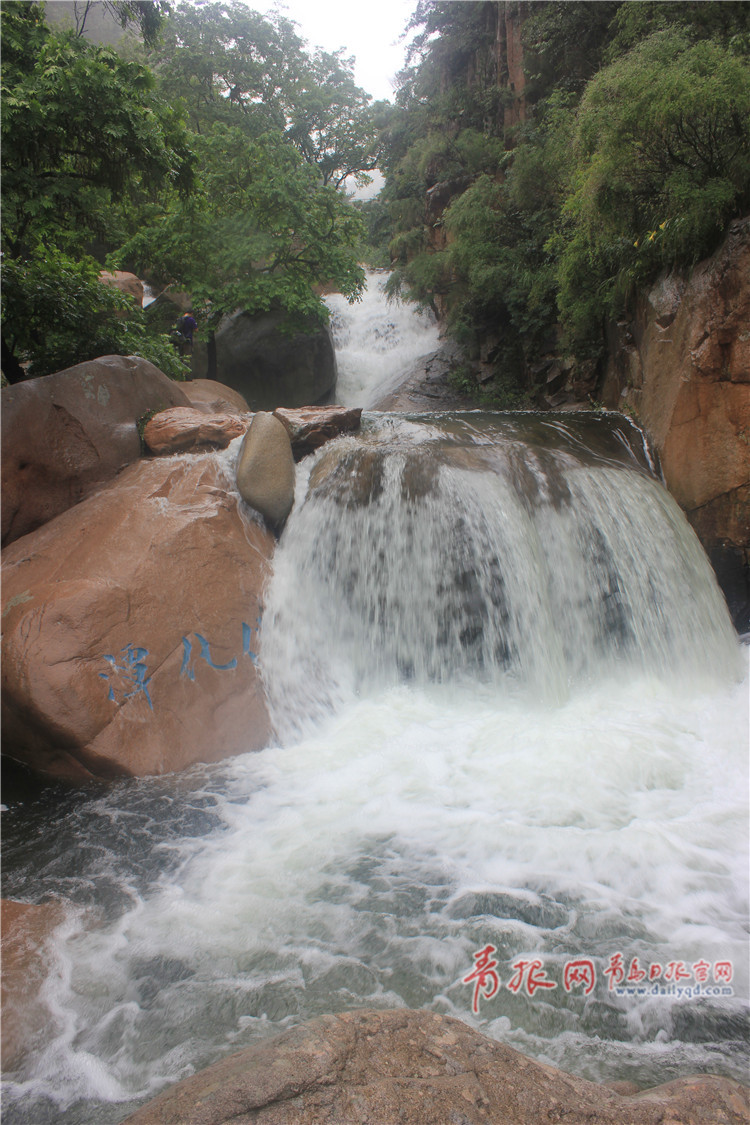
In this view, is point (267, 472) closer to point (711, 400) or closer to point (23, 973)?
point (23, 973)

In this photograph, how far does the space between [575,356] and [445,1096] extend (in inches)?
422

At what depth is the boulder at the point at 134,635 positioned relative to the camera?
4.25 m

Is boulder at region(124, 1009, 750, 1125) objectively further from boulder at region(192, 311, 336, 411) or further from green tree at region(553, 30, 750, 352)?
boulder at region(192, 311, 336, 411)

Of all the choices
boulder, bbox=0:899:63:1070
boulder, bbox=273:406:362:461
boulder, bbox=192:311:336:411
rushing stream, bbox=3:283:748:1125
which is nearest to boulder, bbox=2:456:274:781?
rushing stream, bbox=3:283:748:1125

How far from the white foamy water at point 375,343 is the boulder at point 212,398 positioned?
18.7 ft

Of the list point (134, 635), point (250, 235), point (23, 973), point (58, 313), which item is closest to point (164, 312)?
point (250, 235)

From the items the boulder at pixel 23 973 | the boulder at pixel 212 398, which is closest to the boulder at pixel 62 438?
the boulder at pixel 212 398

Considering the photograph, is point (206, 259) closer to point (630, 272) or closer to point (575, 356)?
point (575, 356)

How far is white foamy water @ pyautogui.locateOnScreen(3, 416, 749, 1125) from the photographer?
238 centimetres

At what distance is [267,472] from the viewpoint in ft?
19.1

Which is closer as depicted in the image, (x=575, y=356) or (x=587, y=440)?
(x=587, y=440)

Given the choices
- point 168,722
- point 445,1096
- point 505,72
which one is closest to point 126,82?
point 168,722

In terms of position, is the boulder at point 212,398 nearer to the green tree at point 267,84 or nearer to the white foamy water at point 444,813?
the white foamy water at point 444,813

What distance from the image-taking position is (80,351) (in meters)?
7.11
